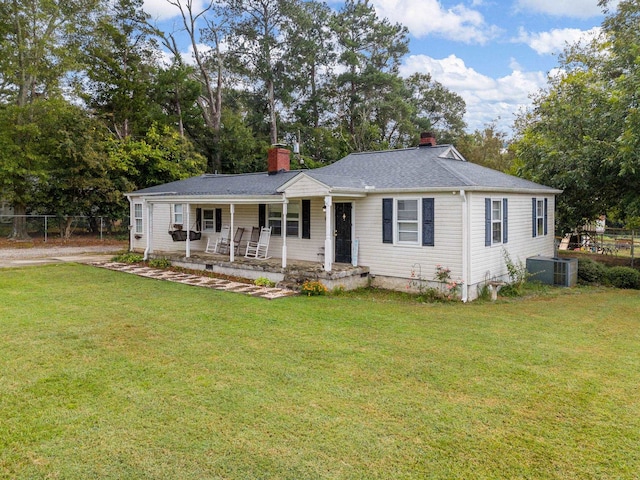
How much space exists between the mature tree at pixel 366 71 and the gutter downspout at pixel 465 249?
2246cm

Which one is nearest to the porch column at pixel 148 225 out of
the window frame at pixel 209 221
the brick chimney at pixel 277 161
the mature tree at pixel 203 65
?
the window frame at pixel 209 221

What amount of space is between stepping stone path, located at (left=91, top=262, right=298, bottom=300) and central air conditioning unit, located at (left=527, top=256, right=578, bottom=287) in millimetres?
7105

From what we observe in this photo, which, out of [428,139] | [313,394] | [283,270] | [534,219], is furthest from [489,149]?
[313,394]

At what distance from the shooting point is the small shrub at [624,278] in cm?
1258

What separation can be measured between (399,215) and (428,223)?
81 cm

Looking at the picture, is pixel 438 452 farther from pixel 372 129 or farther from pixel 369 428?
pixel 372 129

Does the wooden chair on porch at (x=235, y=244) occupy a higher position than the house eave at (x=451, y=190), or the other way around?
the house eave at (x=451, y=190)

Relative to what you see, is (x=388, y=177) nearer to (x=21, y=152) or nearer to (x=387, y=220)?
(x=387, y=220)

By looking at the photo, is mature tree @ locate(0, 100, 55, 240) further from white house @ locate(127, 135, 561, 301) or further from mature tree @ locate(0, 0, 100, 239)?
white house @ locate(127, 135, 561, 301)

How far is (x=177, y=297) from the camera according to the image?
31.4 ft

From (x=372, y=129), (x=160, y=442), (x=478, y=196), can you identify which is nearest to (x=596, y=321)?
(x=478, y=196)

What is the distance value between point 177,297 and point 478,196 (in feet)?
23.8

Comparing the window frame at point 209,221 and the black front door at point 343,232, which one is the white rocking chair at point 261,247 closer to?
the window frame at point 209,221

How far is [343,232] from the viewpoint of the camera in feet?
38.9
